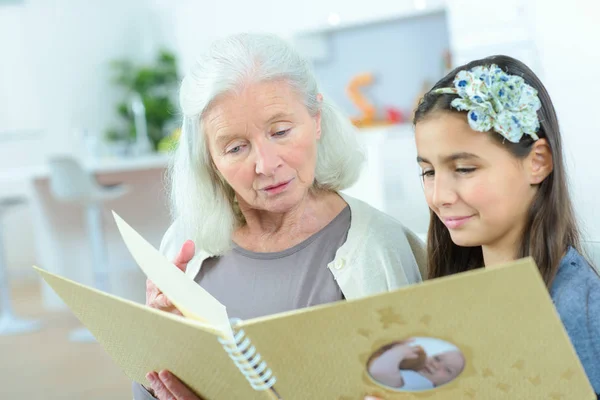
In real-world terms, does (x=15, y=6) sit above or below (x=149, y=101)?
above

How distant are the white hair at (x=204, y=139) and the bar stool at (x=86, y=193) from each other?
3281mm

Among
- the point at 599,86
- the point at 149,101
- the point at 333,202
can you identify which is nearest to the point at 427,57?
the point at 149,101

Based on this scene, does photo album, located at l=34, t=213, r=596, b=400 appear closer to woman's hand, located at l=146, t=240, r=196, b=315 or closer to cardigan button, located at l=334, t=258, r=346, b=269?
woman's hand, located at l=146, t=240, r=196, b=315

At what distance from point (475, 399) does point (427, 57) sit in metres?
5.27

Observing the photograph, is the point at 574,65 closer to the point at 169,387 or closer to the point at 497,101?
the point at 497,101

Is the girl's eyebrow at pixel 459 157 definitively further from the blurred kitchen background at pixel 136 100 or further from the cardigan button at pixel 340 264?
the blurred kitchen background at pixel 136 100

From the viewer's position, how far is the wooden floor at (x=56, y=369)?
369 cm

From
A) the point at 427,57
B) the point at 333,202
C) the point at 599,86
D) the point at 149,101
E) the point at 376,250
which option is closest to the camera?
the point at 376,250

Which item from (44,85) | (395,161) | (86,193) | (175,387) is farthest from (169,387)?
(44,85)

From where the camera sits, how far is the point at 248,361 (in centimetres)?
95

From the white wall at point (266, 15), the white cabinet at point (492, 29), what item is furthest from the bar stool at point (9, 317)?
the white cabinet at point (492, 29)

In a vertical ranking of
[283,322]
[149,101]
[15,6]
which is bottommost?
[149,101]

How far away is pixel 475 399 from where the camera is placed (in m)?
0.93

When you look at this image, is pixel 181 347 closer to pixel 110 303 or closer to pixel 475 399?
pixel 110 303
